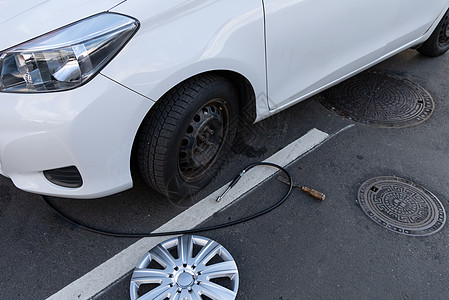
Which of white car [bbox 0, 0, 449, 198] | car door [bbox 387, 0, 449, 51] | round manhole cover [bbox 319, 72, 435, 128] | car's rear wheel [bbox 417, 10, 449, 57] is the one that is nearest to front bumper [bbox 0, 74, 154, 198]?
white car [bbox 0, 0, 449, 198]

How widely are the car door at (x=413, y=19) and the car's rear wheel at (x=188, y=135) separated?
5.34 ft

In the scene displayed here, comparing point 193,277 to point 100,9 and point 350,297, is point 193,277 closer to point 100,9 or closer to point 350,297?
point 350,297

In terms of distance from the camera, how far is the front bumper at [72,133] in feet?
5.22

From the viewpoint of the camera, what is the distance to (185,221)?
7.32 feet

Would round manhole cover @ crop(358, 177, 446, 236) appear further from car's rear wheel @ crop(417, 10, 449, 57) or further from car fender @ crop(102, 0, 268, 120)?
car's rear wheel @ crop(417, 10, 449, 57)

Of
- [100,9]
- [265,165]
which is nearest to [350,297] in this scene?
[265,165]

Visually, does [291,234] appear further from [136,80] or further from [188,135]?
[136,80]

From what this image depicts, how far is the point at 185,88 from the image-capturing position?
6.33 ft

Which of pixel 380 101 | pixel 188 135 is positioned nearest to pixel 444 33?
pixel 380 101

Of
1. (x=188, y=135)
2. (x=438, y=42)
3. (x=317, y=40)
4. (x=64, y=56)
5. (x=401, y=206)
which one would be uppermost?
(x=64, y=56)

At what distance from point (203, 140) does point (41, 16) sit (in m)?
1.06

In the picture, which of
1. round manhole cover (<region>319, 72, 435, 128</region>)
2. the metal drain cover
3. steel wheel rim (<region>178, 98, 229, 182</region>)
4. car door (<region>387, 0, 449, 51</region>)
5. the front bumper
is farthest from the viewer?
round manhole cover (<region>319, 72, 435, 128</region>)

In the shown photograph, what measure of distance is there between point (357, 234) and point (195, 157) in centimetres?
105

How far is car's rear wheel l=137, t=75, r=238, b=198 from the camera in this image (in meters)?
1.91
